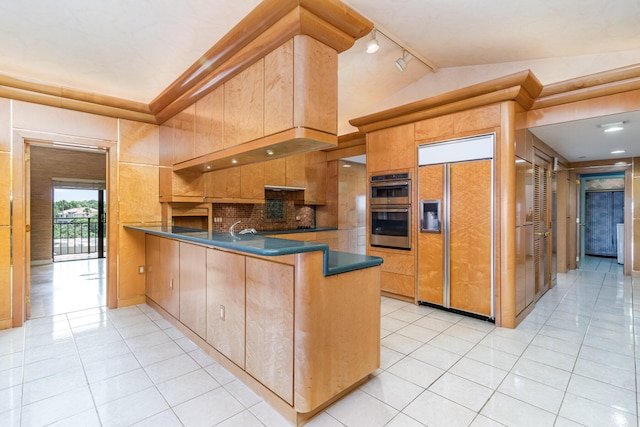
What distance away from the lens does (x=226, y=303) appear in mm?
2393

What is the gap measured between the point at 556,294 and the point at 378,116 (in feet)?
12.7

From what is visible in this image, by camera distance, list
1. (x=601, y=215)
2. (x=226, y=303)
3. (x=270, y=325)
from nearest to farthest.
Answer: (x=270, y=325)
(x=226, y=303)
(x=601, y=215)

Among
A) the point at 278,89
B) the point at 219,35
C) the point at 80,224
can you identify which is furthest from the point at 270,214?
the point at 80,224

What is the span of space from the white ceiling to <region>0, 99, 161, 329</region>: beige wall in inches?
18.2

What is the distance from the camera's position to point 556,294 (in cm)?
460

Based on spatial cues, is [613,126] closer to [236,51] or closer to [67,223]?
[236,51]

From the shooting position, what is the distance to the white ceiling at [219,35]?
2588 millimetres

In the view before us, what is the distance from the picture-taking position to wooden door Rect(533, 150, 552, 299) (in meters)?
4.03

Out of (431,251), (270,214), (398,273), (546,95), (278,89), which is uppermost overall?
(546,95)

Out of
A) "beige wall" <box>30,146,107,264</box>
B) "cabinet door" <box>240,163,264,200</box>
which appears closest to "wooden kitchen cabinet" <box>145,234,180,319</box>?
"cabinet door" <box>240,163,264,200</box>

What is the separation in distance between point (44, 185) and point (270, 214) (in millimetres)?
5863

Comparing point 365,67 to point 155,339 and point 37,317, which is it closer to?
point 155,339

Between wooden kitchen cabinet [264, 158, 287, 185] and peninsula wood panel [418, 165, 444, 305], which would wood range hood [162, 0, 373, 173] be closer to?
peninsula wood panel [418, 165, 444, 305]

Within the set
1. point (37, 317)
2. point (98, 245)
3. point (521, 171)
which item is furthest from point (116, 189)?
point (98, 245)
